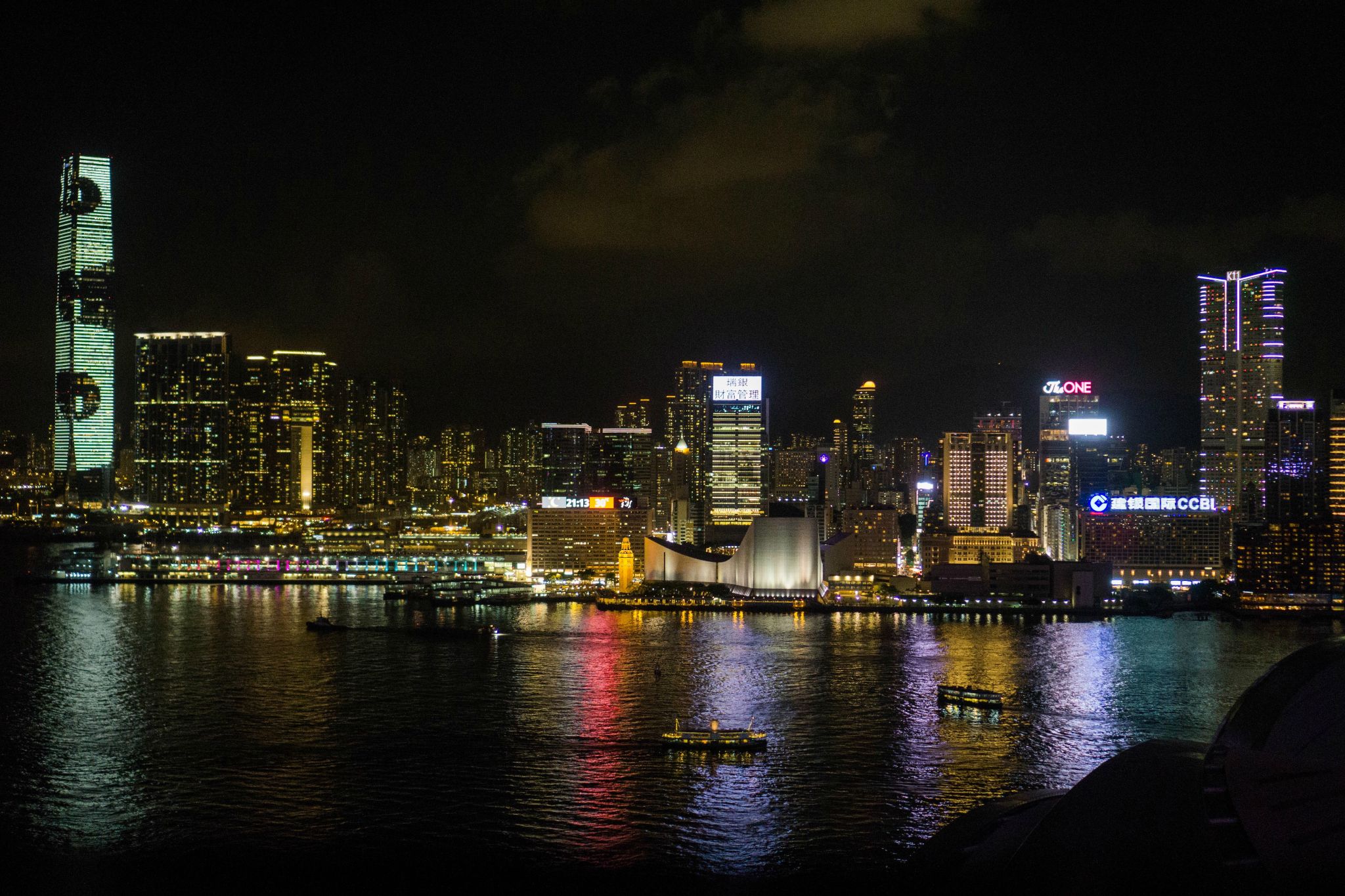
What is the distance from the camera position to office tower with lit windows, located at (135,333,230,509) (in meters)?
72.2

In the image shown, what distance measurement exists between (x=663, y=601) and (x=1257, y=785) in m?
30.1

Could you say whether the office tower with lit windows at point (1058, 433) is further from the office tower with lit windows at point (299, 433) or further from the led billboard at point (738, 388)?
the office tower with lit windows at point (299, 433)

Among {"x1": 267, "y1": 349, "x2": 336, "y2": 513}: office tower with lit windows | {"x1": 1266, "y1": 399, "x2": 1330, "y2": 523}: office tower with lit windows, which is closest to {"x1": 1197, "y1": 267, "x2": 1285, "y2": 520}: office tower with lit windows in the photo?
{"x1": 1266, "y1": 399, "x2": 1330, "y2": 523}: office tower with lit windows

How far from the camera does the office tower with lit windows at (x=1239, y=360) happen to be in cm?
6088

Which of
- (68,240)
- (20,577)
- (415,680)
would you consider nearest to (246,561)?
(20,577)

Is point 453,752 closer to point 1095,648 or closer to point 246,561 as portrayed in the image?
point 1095,648

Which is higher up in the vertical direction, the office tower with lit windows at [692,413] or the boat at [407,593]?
the office tower with lit windows at [692,413]

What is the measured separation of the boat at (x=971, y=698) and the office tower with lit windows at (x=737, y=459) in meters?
39.0

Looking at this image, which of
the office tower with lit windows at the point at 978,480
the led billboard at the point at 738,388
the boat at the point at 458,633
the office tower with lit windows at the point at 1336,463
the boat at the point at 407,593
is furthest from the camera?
the office tower with lit windows at the point at 978,480

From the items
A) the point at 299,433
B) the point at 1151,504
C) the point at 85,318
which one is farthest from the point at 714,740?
the point at 299,433

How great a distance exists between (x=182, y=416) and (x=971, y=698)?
66.2 metres

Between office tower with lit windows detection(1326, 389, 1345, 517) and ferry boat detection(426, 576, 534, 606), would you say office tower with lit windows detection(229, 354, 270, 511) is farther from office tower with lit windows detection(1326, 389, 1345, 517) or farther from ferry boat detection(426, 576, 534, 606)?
office tower with lit windows detection(1326, 389, 1345, 517)

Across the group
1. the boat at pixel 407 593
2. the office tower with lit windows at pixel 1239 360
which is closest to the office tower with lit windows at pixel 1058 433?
the office tower with lit windows at pixel 1239 360

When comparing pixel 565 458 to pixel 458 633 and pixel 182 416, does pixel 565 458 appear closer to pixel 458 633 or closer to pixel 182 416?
pixel 458 633
